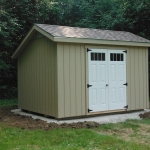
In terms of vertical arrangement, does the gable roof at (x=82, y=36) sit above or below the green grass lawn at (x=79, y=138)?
above

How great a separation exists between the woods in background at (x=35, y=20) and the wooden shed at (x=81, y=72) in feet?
13.5

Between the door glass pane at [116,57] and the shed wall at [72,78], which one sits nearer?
the shed wall at [72,78]

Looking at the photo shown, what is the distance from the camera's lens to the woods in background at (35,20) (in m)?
13.6

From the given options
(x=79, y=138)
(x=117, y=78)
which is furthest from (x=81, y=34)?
(x=79, y=138)

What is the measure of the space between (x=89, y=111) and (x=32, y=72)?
2.48 m

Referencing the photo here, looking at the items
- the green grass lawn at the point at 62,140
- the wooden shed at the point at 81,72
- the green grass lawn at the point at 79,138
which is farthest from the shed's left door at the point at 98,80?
the green grass lawn at the point at 62,140

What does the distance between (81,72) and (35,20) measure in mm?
8164

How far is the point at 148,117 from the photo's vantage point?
837 cm

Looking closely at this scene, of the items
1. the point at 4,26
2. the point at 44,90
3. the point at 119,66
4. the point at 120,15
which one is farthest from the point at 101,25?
the point at 44,90

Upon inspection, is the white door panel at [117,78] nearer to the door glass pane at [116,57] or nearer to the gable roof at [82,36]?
the door glass pane at [116,57]

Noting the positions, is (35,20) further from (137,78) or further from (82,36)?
(137,78)

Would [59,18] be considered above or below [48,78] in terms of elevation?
above

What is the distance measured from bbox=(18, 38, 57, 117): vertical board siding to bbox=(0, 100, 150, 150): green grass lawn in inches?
69.1

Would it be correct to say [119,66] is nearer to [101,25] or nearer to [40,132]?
[40,132]
